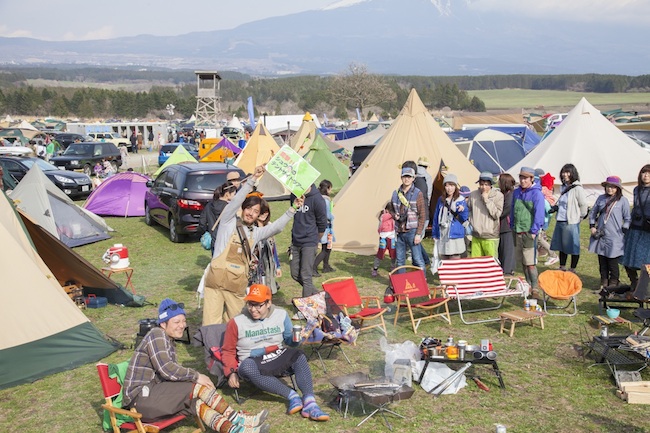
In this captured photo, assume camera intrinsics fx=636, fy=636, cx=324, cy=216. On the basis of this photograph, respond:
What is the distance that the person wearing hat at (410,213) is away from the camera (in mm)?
9469

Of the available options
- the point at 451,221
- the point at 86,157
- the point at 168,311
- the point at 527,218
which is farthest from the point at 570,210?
the point at 86,157

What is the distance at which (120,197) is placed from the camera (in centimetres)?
1803

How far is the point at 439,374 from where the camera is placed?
6516 millimetres

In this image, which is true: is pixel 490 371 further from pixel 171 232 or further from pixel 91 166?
pixel 91 166

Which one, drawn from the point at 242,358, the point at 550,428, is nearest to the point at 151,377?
the point at 242,358

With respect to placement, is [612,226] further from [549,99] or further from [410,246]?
[549,99]

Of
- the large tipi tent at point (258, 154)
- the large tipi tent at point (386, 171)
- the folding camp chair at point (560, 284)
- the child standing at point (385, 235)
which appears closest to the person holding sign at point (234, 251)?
the folding camp chair at point (560, 284)

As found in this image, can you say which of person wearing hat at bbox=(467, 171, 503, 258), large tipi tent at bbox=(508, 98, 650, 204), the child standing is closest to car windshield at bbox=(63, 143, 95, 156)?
large tipi tent at bbox=(508, 98, 650, 204)

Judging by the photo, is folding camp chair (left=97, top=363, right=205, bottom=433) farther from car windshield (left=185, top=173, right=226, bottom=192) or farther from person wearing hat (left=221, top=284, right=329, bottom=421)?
car windshield (left=185, top=173, right=226, bottom=192)

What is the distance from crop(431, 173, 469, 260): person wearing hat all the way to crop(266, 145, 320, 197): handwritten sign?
2927mm

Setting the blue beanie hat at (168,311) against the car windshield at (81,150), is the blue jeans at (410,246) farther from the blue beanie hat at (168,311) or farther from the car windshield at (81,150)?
the car windshield at (81,150)

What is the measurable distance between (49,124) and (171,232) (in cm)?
6002

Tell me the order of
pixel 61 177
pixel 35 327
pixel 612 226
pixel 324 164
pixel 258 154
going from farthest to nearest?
1. pixel 324 164
2. pixel 258 154
3. pixel 61 177
4. pixel 612 226
5. pixel 35 327

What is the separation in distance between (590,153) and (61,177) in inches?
620
